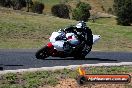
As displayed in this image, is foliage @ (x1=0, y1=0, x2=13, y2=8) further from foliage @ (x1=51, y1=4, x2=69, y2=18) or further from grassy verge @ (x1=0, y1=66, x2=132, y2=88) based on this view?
grassy verge @ (x1=0, y1=66, x2=132, y2=88)

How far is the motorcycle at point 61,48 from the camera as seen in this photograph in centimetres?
2077

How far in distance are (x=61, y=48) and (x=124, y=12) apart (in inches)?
3310

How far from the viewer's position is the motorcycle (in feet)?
68.1

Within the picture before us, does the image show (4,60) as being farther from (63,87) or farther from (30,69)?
(63,87)

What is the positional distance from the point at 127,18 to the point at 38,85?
3492 inches

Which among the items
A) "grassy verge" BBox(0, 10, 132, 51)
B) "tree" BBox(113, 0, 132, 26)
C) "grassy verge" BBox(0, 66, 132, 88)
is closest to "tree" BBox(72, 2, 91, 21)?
"tree" BBox(113, 0, 132, 26)

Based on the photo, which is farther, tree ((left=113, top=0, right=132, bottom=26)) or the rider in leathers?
tree ((left=113, top=0, right=132, bottom=26))

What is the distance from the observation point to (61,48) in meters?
21.2

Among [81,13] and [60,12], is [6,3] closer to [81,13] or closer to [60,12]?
[60,12]

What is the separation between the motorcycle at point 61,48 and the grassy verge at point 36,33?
12.7 meters

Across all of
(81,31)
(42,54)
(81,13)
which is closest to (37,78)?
(42,54)

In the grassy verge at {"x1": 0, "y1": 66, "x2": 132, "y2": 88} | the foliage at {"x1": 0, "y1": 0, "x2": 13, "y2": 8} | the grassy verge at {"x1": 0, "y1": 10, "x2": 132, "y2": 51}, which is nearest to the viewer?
the grassy verge at {"x1": 0, "y1": 66, "x2": 132, "y2": 88}

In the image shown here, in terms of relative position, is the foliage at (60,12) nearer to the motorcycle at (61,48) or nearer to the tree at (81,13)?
the tree at (81,13)

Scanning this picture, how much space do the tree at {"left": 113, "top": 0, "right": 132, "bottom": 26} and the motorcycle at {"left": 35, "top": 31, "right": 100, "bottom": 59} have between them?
77098mm
